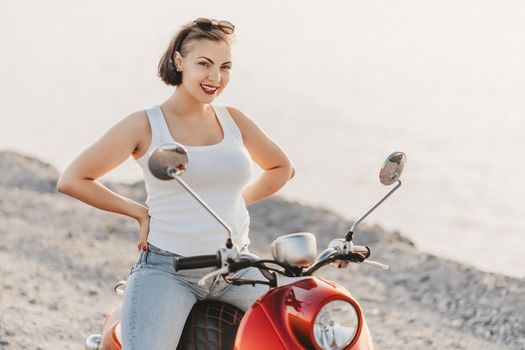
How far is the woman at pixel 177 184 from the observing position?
258cm

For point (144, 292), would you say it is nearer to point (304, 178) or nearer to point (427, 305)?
point (427, 305)

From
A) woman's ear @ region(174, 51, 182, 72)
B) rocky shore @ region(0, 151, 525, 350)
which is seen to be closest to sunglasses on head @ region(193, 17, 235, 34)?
woman's ear @ region(174, 51, 182, 72)

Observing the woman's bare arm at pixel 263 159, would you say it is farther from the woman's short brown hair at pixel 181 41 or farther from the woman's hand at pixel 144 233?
the woman's hand at pixel 144 233

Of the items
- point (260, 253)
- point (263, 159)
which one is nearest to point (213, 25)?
point (263, 159)

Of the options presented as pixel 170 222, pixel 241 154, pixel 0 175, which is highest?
pixel 241 154

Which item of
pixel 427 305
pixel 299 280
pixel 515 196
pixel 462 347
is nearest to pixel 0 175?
pixel 427 305

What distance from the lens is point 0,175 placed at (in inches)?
349

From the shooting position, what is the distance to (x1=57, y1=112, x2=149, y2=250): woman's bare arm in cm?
277

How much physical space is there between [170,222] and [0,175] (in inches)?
260

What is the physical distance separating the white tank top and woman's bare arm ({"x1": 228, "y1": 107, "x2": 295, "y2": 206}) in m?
0.19

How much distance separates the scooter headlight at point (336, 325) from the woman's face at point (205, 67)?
3.34ft

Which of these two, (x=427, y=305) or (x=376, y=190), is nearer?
(x=427, y=305)

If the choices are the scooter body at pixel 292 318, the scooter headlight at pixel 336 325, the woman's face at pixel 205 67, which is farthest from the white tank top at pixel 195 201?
the scooter headlight at pixel 336 325

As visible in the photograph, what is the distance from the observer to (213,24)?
286 centimetres
